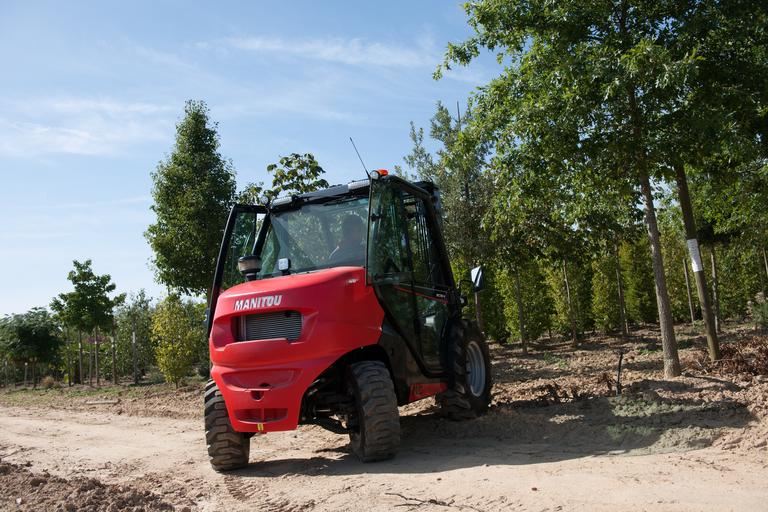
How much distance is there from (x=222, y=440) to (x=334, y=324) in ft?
5.70

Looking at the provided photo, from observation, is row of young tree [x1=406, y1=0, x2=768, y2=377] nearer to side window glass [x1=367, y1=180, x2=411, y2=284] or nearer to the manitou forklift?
the manitou forklift

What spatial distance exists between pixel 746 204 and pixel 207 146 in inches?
558

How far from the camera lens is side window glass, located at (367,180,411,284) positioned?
505 centimetres

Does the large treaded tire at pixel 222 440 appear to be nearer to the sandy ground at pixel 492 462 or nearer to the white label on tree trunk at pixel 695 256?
the sandy ground at pixel 492 462

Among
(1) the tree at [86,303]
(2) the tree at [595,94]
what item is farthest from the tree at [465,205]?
(1) the tree at [86,303]

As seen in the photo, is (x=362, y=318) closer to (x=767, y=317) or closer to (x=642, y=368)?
(x=642, y=368)

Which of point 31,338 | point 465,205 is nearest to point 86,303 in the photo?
point 31,338

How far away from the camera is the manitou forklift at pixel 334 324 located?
4691mm

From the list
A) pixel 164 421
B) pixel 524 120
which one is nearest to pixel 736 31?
pixel 524 120

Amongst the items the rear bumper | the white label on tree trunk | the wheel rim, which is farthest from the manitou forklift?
the white label on tree trunk

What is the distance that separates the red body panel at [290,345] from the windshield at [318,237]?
44 centimetres

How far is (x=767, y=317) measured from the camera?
16.1 m

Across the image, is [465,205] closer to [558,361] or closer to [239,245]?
[558,361]

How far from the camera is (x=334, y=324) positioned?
4691 mm
